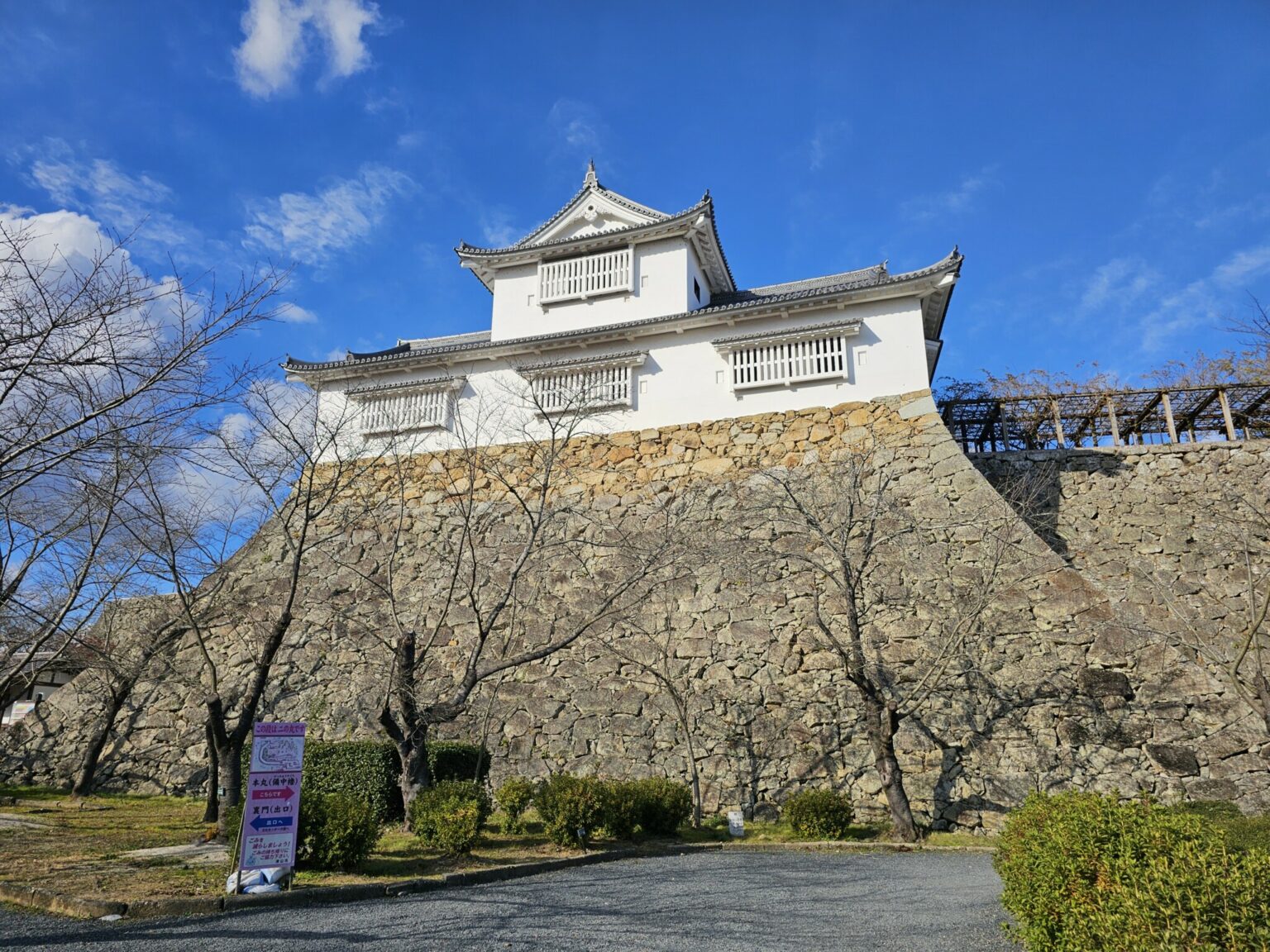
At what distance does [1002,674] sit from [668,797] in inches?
222

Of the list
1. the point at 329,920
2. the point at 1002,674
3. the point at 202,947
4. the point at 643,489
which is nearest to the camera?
the point at 202,947

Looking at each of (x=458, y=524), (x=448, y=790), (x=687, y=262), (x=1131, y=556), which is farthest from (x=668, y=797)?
(x=687, y=262)

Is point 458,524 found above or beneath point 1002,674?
above

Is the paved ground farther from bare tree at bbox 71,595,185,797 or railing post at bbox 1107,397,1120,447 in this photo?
railing post at bbox 1107,397,1120,447

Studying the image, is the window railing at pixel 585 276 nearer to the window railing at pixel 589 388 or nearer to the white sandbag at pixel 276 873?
the window railing at pixel 589 388

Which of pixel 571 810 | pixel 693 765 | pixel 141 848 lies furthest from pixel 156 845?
pixel 693 765

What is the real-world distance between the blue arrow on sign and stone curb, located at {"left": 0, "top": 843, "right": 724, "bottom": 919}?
0.56 m

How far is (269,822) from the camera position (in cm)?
716

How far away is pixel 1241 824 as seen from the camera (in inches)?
270

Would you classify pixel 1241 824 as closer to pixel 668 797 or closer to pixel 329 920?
pixel 668 797

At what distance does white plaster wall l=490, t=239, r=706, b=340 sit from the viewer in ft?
59.3

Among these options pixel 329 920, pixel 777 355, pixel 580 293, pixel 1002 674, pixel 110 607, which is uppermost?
pixel 580 293

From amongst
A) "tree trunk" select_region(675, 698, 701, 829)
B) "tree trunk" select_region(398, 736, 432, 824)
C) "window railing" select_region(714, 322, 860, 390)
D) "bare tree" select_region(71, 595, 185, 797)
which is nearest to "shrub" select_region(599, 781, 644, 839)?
"tree trunk" select_region(675, 698, 701, 829)

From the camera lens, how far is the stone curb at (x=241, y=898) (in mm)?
6277
